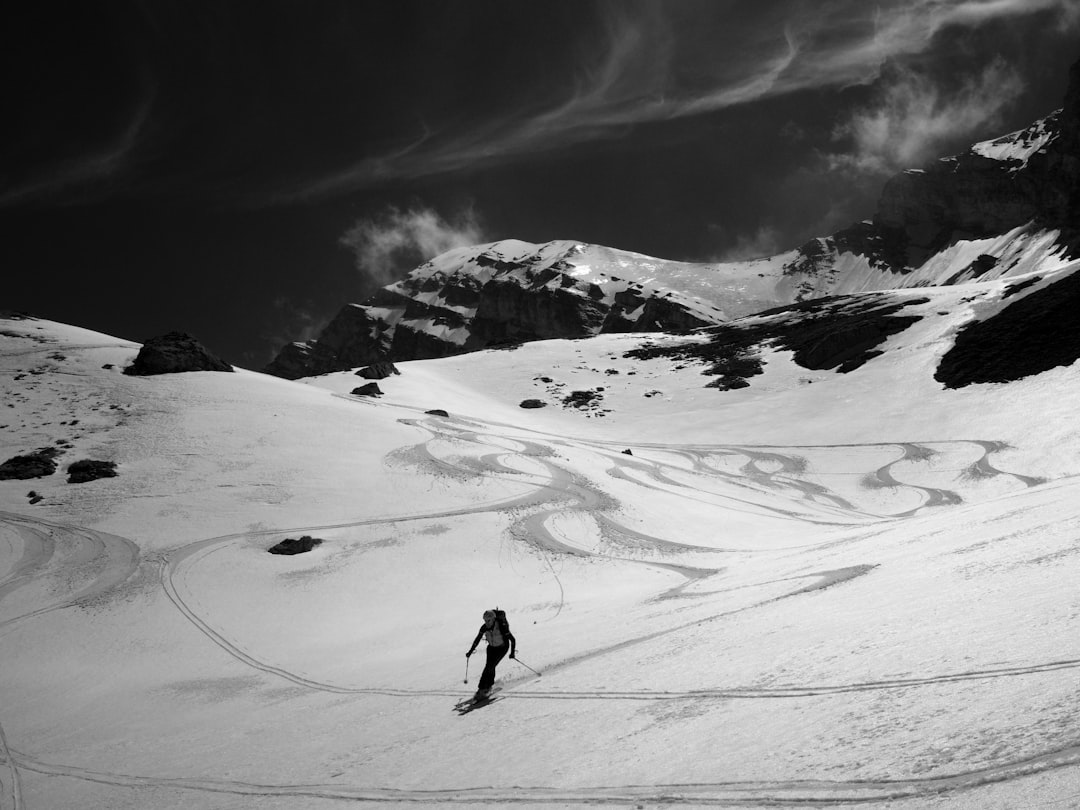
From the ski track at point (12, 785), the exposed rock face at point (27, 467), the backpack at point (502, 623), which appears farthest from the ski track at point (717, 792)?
the exposed rock face at point (27, 467)

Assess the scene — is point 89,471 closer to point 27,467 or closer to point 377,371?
point 27,467

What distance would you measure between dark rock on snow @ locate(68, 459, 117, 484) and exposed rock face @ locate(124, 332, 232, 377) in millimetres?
17945

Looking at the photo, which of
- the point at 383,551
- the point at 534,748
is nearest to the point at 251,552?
the point at 383,551

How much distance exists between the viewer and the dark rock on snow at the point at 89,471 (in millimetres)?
34688

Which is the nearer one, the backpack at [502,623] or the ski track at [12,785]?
the ski track at [12,785]

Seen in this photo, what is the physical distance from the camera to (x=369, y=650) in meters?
18.7

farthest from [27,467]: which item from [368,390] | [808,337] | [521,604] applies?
[808,337]

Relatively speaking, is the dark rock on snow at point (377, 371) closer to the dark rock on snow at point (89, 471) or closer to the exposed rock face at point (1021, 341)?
the dark rock on snow at point (89, 471)

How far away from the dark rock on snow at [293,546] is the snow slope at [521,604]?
95 cm

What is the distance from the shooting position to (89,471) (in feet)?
115

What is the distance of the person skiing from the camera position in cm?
1162

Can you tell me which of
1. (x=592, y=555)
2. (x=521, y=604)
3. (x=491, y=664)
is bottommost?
(x=491, y=664)

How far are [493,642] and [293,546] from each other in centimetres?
1912

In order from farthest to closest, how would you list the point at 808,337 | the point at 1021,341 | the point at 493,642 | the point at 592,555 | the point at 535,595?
the point at 808,337 < the point at 1021,341 < the point at 592,555 < the point at 535,595 < the point at 493,642
